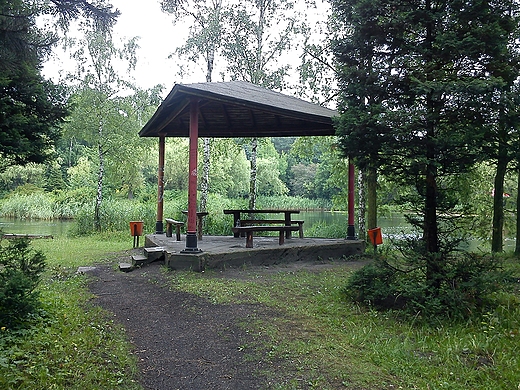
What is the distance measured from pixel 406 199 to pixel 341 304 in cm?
143

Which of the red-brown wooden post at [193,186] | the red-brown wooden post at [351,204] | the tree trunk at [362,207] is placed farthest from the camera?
the tree trunk at [362,207]

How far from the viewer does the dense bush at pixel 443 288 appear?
13.5 feet

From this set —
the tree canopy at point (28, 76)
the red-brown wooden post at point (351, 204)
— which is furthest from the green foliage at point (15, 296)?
the red-brown wooden post at point (351, 204)

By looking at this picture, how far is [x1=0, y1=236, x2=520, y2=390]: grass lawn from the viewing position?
2852 millimetres

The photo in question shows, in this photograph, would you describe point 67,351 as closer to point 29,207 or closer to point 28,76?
point 28,76

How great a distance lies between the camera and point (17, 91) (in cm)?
392

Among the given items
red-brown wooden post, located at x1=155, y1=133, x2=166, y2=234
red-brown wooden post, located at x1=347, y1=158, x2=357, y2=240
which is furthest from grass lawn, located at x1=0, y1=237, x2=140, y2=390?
red-brown wooden post, located at x1=347, y1=158, x2=357, y2=240

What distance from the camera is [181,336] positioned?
12.6ft

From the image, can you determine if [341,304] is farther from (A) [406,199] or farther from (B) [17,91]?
(B) [17,91]

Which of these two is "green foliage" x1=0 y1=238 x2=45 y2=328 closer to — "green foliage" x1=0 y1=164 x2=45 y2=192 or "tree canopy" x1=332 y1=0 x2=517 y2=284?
"tree canopy" x1=332 y1=0 x2=517 y2=284

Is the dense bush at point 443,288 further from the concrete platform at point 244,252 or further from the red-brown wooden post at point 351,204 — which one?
the red-brown wooden post at point 351,204

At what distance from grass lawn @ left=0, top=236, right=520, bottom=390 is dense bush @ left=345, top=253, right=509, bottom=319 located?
17cm

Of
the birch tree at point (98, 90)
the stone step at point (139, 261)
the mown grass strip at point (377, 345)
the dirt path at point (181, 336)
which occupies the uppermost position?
the birch tree at point (98, 90)

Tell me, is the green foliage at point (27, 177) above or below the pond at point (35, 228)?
above
